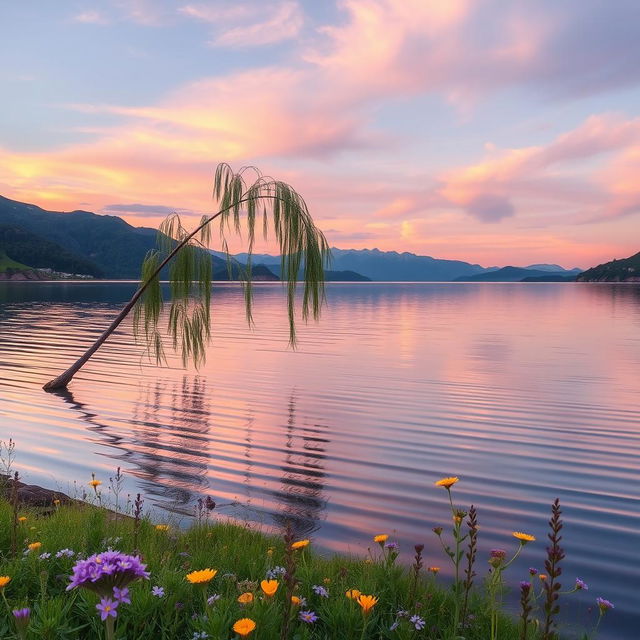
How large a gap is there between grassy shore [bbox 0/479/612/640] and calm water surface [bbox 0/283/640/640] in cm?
263

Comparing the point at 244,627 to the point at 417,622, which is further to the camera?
the point at 417,622

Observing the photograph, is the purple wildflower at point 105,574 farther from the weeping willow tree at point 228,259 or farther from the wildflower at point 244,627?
the weeping willow tree at point 228,259

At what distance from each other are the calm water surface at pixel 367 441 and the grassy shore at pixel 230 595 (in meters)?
2.63

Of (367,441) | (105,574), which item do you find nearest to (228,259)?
(367,441)

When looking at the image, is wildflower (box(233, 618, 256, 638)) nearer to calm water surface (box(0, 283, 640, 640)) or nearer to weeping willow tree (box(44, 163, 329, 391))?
calm water surface (box(0, 283, 640, 640))

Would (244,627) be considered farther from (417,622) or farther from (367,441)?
(367,441)

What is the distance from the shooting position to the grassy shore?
4105 millimetres

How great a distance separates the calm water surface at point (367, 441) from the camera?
9.78 meters

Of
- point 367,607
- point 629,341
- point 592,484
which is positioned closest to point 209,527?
point 367,607

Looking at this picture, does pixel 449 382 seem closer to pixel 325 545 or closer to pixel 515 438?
pixel 515 438

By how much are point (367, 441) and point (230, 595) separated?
33.8 ft

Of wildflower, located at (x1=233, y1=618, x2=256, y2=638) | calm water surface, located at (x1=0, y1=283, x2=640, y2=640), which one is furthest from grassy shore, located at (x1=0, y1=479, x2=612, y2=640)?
calm water surface, located at (x1=0, y1=283, x2=640, y2=640)

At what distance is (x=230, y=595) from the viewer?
209 inches

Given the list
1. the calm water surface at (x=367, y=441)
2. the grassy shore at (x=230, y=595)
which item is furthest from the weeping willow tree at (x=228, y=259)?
the grassy shore at (x=230, y=595)
